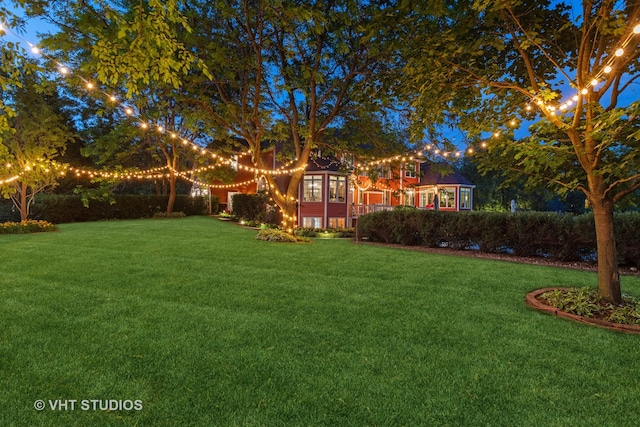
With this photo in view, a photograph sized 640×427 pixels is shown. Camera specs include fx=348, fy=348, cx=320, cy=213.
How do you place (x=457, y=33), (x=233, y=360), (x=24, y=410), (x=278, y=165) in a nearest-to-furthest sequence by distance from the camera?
(x=24, y=410) → (x=233, y=360) → (x=457, y=33) → (x=278, y=165)

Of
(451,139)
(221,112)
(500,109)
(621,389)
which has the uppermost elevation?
(221,112)

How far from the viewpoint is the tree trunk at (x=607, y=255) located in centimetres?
453

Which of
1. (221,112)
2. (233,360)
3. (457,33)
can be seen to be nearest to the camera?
(233,360)

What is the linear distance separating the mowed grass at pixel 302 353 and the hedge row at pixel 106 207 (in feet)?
46.4

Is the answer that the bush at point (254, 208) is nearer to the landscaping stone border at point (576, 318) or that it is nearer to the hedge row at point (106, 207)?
the hedge row at point (106, 207)

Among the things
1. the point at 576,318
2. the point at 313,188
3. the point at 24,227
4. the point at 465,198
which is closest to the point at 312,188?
the point at 313,188

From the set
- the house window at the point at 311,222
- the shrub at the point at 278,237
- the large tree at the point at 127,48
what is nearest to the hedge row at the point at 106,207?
the large tree at the point at 127,48

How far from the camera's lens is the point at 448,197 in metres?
27.3

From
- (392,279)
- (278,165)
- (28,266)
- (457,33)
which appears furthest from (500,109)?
(278,165)

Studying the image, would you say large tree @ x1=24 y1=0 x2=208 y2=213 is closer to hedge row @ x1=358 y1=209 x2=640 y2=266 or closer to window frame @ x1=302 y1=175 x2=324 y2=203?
hedge row @ x1=358 y1=209 x2=640 y2=266

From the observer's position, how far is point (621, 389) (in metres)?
2.58

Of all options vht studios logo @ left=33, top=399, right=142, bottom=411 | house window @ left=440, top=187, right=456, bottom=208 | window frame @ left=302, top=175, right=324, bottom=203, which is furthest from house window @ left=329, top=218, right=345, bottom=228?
vht studios logo @ left=33, top=399, right=142, bottom=411

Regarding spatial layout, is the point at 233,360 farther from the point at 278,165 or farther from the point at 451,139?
the point at 278,165

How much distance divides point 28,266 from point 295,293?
5.31m
